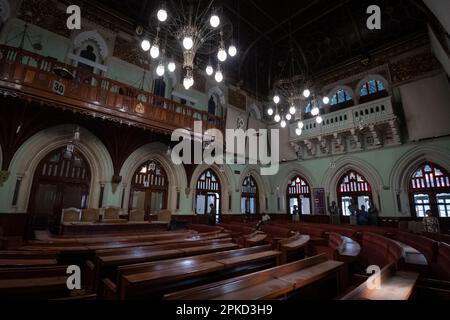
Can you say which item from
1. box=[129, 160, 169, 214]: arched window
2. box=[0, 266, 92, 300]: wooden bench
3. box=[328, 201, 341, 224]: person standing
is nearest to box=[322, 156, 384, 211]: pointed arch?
box=[328, 201, 341, 224]: person standing

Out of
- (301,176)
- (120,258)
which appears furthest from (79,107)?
(301,176)

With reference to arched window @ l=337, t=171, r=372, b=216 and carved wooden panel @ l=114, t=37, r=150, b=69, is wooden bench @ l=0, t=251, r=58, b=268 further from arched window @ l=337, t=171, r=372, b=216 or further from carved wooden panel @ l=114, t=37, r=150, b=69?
arched window @ l=337, t=171, r=372, b=216

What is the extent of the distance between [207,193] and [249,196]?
3007 millimetres

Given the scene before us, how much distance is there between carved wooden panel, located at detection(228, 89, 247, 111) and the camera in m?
12.8

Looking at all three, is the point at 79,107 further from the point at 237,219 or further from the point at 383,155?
the point at 383,155

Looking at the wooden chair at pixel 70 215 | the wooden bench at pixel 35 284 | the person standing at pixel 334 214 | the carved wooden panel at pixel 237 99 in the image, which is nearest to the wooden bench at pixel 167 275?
the wooden bench at pixel 35 284

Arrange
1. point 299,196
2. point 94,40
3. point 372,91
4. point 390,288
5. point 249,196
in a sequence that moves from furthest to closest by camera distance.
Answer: point 249,196, point 299,196, point 372,91, point 94,40, point 390,288

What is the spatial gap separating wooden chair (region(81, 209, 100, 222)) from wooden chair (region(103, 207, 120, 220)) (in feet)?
0.98

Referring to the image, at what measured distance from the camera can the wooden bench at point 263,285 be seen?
148 centimetres

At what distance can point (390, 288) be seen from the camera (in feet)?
5.40

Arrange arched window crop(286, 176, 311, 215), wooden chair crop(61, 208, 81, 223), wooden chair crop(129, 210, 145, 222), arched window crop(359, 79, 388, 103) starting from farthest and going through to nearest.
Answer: arched window crop(286, 176, 311, 215)
arched window crop(359, 79, 388, 103)
wooden chair crop(129, 210, 145, 222)
wooden chair crop(61, 208, 81, 223)

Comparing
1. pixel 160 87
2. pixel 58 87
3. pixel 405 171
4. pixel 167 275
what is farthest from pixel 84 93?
pixel 405 171

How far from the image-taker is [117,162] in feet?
28.2

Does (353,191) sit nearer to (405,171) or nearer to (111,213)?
(405,171)
